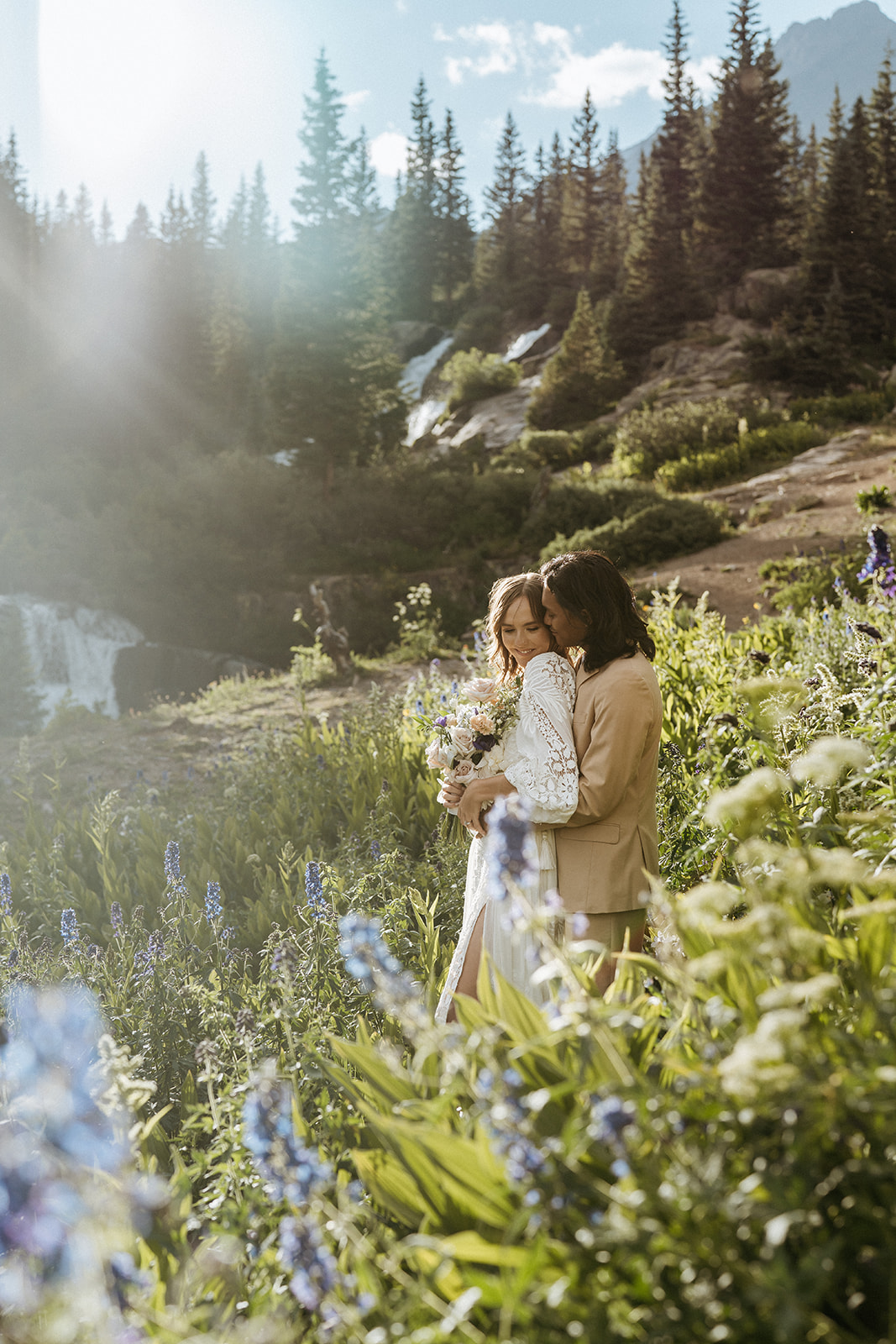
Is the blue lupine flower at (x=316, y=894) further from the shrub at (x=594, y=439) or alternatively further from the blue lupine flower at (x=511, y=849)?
the shrub at (x=594, y=439)

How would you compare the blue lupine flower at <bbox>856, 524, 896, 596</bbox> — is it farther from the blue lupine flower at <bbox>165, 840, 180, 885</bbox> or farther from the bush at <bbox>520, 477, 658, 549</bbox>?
the bush at <bbox>520, 477, 658, 549</bbox>

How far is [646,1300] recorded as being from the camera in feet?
3.40

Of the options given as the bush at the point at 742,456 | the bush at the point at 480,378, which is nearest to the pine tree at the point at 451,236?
the bush at the point at 480,378

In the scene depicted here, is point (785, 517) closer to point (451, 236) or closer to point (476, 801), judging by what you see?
point (476, 801)

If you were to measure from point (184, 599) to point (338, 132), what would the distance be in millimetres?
16385

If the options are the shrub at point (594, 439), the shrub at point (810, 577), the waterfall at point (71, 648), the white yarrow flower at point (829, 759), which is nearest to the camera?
the white yarrow flower at point (829, 759)

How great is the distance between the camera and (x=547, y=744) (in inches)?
91.5

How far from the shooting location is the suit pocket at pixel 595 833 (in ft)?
7.69

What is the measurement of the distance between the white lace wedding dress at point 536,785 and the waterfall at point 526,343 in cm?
3334

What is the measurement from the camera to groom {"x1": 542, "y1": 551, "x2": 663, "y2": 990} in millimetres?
2277

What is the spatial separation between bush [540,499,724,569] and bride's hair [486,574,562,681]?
9643 mm

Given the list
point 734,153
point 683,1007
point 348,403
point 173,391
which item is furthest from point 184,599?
point 734,153

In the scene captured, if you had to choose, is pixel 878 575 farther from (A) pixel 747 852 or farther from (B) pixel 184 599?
(B) pixel 184 599

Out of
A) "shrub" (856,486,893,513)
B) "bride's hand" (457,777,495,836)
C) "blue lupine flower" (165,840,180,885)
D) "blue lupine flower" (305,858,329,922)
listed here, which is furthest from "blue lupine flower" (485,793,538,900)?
"shrub" (856,486,893,513)
